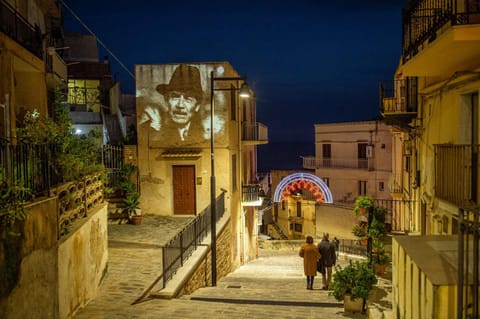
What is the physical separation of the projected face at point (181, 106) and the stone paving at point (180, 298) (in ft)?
17.2

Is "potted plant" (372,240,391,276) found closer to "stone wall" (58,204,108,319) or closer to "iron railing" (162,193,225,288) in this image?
"iron railing" (162,193,225,288)

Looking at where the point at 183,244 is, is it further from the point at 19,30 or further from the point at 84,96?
the point at 84,96

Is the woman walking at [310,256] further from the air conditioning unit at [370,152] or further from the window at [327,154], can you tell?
the window at [327,154]

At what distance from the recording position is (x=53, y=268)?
756 centimetres

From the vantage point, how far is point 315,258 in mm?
12125

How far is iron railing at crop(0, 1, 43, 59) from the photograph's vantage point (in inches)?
451

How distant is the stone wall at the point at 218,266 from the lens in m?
11.5

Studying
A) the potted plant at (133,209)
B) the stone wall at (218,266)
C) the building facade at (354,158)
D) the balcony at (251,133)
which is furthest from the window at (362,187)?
the potted plant at (133,209)

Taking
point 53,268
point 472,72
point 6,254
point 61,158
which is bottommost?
point 53,268

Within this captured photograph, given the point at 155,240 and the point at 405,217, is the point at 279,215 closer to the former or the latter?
the point at 405,217

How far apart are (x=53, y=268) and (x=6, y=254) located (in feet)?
5.53

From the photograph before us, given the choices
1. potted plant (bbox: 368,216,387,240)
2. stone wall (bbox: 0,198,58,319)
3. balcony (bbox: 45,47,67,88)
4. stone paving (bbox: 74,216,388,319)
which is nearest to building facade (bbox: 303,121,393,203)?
potted plant (bbox: 368,216,387,240)

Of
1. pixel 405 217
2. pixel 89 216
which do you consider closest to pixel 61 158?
pixel 89 216

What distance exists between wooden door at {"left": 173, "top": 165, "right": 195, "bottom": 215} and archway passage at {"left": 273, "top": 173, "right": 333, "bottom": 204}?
Result: 1486cm
